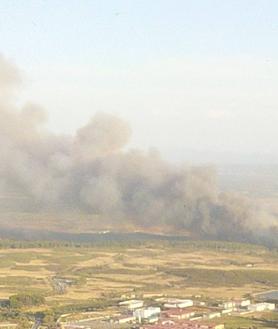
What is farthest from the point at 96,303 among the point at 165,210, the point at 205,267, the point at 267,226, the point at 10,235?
the point at 10,235

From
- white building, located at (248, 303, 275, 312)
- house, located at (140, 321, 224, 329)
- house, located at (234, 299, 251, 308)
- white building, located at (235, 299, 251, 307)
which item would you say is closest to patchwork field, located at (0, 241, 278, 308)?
white building, located at (235, 299, 251, 307)

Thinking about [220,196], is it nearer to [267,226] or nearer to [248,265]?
[267,226]

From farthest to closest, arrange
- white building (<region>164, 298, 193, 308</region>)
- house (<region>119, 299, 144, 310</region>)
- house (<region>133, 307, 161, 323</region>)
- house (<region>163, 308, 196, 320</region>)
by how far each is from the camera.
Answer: white building (<region>164, 298, 193, 308</region>)
house (<region>119, 299, 144, 310</region>)
house (<region>163, 308, 196, 320</region>)
house (<region>133, 307, 161, 323</region>)

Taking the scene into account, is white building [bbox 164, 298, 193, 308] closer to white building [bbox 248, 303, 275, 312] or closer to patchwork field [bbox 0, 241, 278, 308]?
patchwork field [bbox 0, 241, 278, 308]

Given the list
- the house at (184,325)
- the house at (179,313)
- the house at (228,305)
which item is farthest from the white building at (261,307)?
the house at (184,325)

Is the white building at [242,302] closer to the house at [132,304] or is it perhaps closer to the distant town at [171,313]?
the distant town at [171,313]

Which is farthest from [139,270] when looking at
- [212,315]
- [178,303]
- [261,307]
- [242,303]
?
[212,315]

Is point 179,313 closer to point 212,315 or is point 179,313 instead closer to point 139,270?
point 212,315
